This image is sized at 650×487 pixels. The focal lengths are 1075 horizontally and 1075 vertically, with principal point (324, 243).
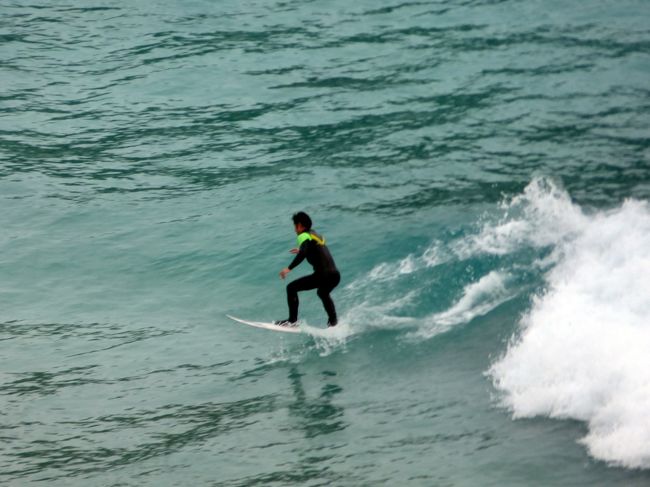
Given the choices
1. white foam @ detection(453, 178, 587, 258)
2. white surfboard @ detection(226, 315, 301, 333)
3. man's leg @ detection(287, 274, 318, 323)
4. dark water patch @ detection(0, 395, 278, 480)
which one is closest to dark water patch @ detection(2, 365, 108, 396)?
dark water patch @ detection(0, 395, 278, 480)

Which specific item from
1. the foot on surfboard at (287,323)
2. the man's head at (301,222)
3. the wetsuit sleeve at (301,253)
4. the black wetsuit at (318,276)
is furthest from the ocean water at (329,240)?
the man's head at (301,222)

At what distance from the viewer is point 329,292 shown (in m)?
16.0

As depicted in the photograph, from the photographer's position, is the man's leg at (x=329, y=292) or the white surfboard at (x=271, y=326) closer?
the man's leg at (x=329, y=292)

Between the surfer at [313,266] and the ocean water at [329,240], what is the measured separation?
0.47 metres

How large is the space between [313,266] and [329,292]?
547 mm

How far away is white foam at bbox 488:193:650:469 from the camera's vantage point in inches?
490

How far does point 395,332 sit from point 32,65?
52.1 feet

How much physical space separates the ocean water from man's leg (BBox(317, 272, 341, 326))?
0.96 ft

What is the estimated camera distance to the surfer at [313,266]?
15484 mm

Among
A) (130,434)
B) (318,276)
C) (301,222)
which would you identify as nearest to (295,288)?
(318,276)

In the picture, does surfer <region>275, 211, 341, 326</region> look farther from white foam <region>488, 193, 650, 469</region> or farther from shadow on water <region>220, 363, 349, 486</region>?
white foam <region>488, 193, 650, 469</region>

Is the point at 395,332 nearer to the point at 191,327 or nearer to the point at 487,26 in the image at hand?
the point at 191,327

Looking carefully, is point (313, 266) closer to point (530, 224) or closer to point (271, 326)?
point (271, 326)

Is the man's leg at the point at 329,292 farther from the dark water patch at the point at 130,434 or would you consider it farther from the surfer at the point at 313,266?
the dark water patch at the point at 130,434
